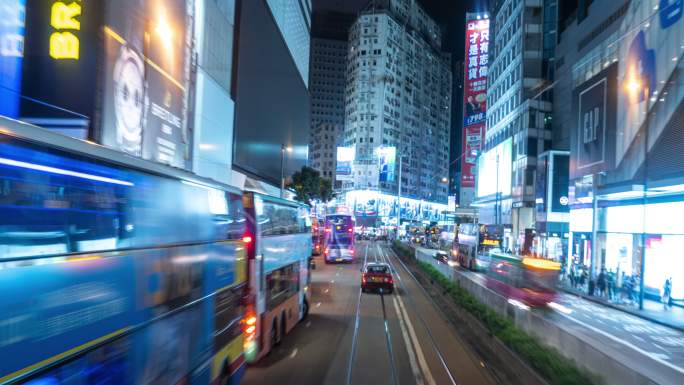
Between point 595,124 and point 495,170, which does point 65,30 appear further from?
point 495,170

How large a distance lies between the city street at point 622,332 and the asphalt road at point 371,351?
271 centimetres

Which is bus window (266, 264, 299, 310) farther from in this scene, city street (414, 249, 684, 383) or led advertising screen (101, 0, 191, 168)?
led advertising screen (101, 0, 191, 168)

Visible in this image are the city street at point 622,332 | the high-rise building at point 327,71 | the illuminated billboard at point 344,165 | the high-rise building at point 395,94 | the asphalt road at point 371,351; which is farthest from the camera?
the high-rise building at point 327,71

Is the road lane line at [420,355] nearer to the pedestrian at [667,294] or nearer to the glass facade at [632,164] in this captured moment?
the glass facade at [632,164]

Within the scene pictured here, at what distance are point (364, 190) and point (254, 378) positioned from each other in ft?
300

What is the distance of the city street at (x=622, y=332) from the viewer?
48.0ft

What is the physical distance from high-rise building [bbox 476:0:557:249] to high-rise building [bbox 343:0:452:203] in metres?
36.9

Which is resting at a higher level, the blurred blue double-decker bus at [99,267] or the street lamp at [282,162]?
the street lamp at [282,162]

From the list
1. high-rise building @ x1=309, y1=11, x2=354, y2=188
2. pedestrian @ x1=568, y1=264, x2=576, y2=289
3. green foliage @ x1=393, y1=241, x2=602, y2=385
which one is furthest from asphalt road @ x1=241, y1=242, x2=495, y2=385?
high-rise building @ x1=309, y1=11, x2=354, y2=188

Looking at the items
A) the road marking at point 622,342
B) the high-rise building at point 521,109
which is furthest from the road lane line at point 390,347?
the high-rise building at point 521,109

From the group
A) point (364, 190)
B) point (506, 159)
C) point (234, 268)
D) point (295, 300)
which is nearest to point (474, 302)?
point (295, 300)

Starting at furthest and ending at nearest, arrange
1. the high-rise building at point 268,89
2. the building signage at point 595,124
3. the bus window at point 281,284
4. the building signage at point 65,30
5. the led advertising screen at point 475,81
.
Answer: the led advertising screen at point 475,81
the high-rise building at point 268,89
the building signage at point 595,124
the building signage at point 65,30
the bus window at point 281,284

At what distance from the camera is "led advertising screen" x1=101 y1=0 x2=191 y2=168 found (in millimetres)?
16875

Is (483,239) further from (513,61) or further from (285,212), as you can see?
(285,212)
